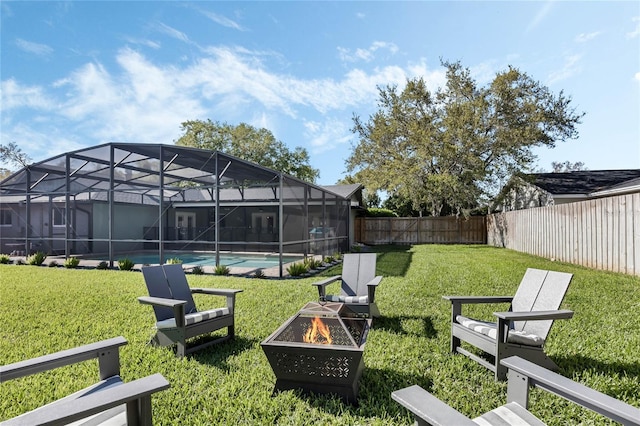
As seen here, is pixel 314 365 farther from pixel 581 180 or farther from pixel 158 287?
pixel 581 180

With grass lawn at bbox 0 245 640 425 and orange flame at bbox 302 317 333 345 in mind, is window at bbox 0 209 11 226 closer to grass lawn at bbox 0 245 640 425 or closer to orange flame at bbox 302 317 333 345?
grass lawn at bbox 0 245 640 425

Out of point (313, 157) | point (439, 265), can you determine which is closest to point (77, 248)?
point (439, 265)

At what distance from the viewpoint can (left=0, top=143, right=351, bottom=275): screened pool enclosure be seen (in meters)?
9.77

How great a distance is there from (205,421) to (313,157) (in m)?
31.5

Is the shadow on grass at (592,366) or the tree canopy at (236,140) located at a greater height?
the tree canopy at (236,140)

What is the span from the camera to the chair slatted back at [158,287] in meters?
3.64

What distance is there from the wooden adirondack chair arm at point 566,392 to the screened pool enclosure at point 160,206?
6.99m

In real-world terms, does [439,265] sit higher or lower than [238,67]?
lower

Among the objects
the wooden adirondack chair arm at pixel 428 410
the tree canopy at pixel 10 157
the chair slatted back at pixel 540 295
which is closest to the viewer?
the wooden adirondack chair arm at pixel 428 410

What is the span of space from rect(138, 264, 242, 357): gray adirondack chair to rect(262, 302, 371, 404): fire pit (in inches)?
46.6

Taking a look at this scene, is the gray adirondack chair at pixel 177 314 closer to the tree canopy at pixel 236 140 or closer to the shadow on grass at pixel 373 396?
the shadow on grass at pixel 373 396

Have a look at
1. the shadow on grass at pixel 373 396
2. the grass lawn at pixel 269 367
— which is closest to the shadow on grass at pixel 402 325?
the grass lawn at pixel 269 367

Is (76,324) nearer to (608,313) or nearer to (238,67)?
(608,313)

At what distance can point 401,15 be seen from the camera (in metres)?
9.25
